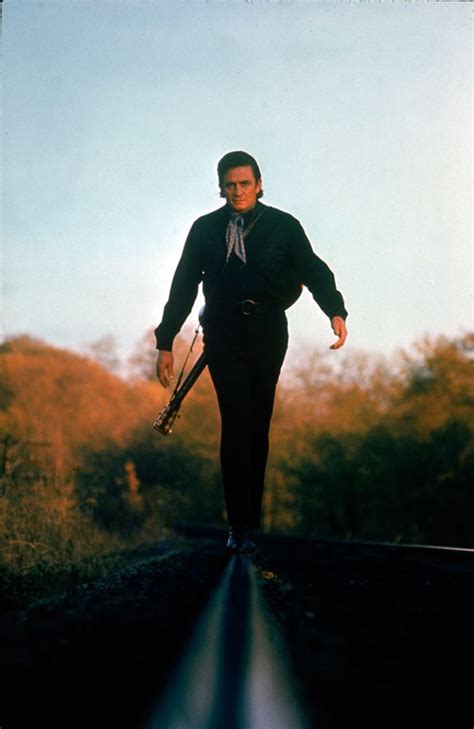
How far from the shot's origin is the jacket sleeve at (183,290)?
4.12 metres

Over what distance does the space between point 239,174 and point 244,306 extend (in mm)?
764

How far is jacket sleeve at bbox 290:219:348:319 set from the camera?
4094 mm

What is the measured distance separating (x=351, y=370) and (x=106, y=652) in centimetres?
2550

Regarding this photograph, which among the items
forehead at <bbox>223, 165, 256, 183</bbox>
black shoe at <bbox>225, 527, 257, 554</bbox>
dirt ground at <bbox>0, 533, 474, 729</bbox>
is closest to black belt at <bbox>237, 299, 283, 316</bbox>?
forehead at <bbox>223, 165, 256, 183</bbox>

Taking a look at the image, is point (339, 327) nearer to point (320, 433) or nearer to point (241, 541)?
point (241, 541)

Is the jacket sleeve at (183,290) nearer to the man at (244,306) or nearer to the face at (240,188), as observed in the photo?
the man at (244,306)

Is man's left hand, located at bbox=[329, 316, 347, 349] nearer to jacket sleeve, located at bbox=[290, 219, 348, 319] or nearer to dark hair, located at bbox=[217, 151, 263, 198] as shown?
jacket sleeve, located at bbox=[290, 219, 348, 319]

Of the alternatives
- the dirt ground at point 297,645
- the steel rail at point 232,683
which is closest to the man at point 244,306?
the dirt ground at point 297,645

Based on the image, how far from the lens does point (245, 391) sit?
12.6 ft

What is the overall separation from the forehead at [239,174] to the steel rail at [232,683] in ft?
8.38

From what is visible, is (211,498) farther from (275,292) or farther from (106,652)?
(106,652)

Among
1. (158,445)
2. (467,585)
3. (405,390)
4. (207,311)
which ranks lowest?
(467,585)

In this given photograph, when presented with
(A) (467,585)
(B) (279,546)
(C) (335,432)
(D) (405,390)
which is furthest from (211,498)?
(A) (467,585)

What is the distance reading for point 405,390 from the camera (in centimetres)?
2756
